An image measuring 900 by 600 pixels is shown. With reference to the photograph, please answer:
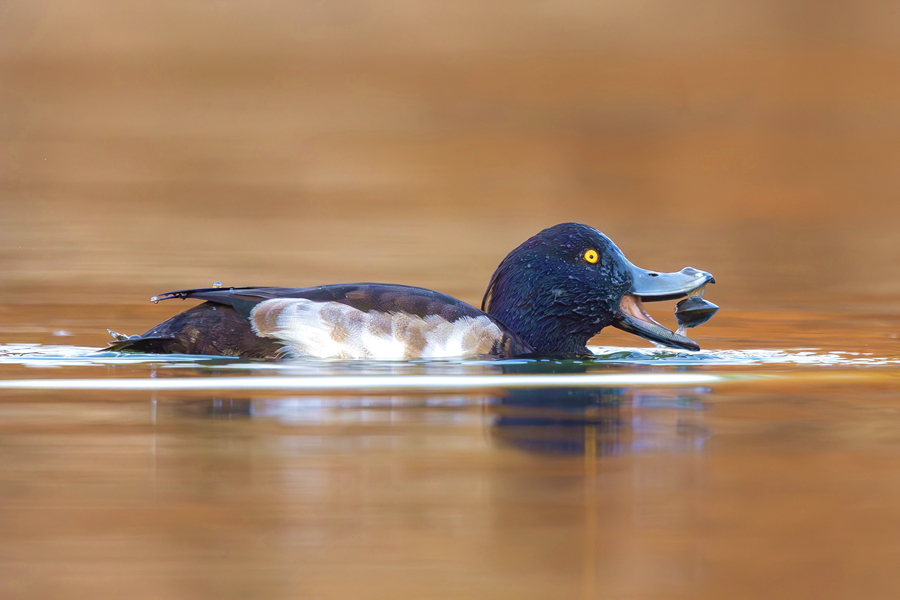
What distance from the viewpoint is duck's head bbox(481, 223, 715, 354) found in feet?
22.6

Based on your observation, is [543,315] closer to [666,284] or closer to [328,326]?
[666,284]

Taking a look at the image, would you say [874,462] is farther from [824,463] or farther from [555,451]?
[555,451]

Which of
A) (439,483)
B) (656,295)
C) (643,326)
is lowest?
(439,483)

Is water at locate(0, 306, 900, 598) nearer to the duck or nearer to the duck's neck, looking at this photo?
the duck

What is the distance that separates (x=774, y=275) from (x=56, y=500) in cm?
990

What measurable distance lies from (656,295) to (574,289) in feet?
1.53

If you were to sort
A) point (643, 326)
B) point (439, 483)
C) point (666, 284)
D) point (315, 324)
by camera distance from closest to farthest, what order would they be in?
1. point (439, 483)
2. point (315, 324)
3. point (666, 284)
4. point (643, 326)

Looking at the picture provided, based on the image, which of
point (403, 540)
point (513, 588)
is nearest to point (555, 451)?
point (403, 540)

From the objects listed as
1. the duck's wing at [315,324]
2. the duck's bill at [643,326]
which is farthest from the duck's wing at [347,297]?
the duck's bill at [643,326]

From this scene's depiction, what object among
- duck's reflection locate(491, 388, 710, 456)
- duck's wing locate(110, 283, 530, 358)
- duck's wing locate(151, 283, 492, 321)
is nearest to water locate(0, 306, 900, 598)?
duck's reflection locate(491, 388, 710, 456)

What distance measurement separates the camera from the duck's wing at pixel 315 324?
19.7ft

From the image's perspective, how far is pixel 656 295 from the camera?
6.88 metres

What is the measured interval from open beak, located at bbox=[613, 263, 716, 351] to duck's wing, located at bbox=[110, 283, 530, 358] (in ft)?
4.33

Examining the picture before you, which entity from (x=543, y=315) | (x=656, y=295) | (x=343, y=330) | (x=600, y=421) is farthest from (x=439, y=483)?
(x=656, y=295)
